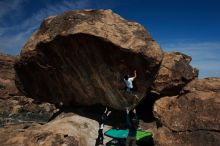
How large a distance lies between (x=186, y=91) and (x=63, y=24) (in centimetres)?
713

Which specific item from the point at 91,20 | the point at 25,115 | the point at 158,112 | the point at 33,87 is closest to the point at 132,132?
the point at 158,112

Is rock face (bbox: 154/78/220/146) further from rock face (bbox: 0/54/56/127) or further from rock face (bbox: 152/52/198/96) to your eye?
rock face (bbox: 0/54/56/127)

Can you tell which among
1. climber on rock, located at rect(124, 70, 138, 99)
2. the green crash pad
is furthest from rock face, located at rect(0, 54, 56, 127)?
climber on rock, located at rect(124, 70, 138, 99)

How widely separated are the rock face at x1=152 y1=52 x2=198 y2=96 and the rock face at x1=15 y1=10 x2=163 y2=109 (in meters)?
2.13

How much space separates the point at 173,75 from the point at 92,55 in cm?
532

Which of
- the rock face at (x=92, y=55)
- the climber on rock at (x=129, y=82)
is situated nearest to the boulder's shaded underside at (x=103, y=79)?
the rock face at (x=92, y=55)

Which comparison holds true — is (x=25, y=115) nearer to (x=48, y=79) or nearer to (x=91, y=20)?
(x=48, y=79)

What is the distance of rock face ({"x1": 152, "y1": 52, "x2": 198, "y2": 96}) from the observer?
61.5ft

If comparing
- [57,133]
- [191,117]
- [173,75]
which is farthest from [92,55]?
[191,117]

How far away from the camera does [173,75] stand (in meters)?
19.2

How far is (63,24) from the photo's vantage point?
16.9 meters

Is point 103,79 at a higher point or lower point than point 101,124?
higher

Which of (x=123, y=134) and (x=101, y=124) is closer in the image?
(x=123, y=134)

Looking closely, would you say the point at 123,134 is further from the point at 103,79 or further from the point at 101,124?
the point at 103,79
